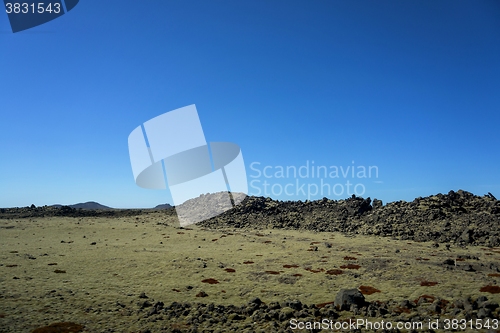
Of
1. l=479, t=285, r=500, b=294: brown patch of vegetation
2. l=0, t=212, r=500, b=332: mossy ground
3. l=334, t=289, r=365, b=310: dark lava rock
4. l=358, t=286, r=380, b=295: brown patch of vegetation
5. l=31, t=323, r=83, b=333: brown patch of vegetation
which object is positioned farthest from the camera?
l=358, t=286, r=380, b=295: brown patch of vegetation

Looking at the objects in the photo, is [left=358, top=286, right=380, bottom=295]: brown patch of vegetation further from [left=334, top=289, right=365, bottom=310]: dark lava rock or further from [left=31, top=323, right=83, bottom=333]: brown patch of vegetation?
[left=31, top=323, right=83, bottom=333]: brown patch of vegetation

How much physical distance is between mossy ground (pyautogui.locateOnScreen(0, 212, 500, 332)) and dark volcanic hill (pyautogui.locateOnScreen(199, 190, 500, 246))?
169 inches

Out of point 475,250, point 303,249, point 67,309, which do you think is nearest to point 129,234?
point 303,249

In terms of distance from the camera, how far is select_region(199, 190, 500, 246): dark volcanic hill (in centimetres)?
2520

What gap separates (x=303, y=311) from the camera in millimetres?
8719

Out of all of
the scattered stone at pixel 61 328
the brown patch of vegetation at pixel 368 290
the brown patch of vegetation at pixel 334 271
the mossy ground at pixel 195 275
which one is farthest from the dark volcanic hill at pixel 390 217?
the scattered stone at pixel 61 328

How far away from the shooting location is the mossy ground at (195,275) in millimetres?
9617

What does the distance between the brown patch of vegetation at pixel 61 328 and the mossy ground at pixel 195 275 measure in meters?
0.32

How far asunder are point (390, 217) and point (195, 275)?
77.7 ft

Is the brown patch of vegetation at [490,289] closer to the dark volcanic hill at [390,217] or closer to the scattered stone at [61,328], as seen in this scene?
the scattered stone at [61,328]

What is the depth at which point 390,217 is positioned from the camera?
31219 millimetres

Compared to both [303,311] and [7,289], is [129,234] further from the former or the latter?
[303,311]

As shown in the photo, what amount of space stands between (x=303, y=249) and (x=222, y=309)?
39.1 feet

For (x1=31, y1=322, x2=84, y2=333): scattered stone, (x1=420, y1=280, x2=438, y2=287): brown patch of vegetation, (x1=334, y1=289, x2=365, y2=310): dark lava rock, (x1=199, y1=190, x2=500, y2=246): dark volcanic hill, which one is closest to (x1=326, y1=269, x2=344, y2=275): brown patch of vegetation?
(x1=420, y1=280, x2=438, y2=287): brown patch of vegetation
